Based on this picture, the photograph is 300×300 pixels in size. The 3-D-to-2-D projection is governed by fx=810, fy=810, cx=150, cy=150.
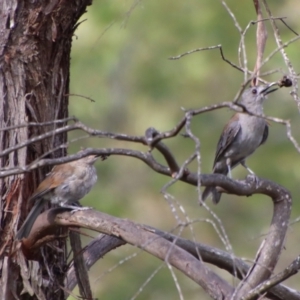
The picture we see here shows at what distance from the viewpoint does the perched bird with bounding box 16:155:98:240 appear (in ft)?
15.5

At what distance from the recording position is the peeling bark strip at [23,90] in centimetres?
474

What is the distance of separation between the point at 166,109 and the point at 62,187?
805 cm

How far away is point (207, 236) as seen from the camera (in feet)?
43.2

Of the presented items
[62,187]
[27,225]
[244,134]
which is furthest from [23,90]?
[244,134]

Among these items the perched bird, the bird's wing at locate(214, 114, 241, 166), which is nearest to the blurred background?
the bird's wing at locate(214, 114, 241, 166)

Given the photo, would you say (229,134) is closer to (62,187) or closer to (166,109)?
(62,187)

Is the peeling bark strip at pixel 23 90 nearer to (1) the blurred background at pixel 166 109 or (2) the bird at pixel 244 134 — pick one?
(2) the bird at pixel 244 134

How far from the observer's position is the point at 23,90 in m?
4.82

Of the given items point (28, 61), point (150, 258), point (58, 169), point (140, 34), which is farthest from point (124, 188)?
point (28, 61)

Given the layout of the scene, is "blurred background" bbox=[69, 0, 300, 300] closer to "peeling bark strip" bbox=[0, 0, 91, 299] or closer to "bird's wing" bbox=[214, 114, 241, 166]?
"bird's wing" bbox=[214, 114, 241, 166]

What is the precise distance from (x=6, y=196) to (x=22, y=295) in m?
0.59

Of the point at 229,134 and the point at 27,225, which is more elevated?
the point at 229,134

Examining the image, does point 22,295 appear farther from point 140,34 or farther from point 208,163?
point 140,34

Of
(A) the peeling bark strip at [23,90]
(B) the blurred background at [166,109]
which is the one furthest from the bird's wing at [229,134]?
(B) the blurred background at [166,109]
